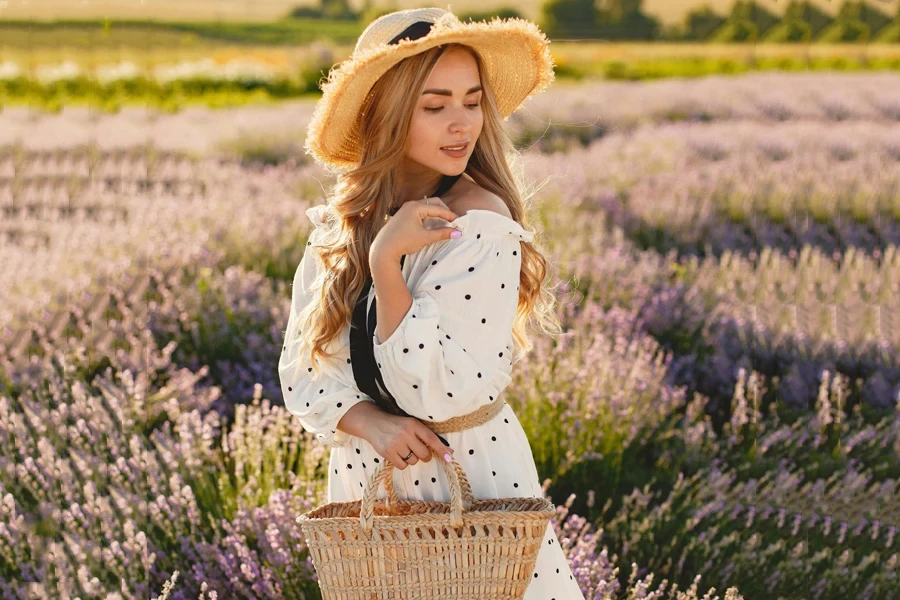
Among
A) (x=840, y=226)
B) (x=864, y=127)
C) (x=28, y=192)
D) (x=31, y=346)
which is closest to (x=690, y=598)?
(x=31, y=346)

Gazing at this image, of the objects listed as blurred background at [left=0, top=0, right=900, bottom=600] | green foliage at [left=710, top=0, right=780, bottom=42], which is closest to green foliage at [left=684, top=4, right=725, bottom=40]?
green foliage at [left=710, top=0, right=780, bottom=42]

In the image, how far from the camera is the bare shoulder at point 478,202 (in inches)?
78.6

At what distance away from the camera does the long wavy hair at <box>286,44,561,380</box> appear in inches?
79.0

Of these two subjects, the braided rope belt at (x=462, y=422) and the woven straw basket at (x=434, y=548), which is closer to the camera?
the woven straw basket at (x=434, y=548)

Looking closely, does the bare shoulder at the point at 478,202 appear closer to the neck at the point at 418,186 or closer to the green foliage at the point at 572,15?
the neck at the point at 418,186

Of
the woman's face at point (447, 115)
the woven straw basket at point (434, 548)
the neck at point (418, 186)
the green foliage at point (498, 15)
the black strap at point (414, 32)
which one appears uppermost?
the green foliage at point (498, 15)

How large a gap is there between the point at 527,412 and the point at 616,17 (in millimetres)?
26328

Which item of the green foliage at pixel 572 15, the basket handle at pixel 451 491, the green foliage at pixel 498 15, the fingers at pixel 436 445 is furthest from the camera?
the green foliage at pixel 572 15

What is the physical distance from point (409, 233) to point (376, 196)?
1.01 ft

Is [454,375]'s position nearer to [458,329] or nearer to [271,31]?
[458,329]

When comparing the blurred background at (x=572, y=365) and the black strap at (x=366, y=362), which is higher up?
the black strap at (x=366, y=362)

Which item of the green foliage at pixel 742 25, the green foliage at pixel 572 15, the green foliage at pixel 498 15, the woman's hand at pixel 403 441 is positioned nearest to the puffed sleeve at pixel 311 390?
the woman's hand at pixel 403 441

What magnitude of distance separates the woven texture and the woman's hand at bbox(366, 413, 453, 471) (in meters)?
0.03

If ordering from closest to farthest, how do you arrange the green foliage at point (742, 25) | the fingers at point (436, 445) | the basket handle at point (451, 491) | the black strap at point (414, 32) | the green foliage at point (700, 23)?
the basket handle at point (451, 491), the fingers at point (436, 445), the black strap at point (414, 32), the green foliage at point (742, 25), the green foliage at point (700, 23)
